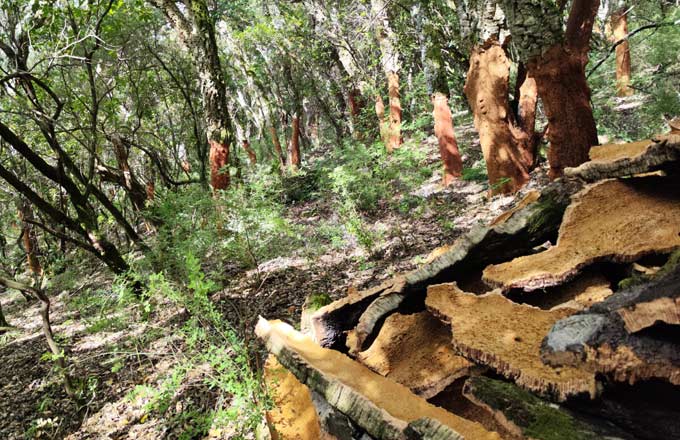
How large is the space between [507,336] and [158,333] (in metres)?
3.80

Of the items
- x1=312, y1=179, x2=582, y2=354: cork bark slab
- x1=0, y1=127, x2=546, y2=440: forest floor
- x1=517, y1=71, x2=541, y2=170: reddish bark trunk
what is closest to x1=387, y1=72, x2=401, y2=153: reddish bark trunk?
x1=0, y1=127, x2=546, y2=440: forest floor

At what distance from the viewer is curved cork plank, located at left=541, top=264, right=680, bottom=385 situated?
1228 millimetres

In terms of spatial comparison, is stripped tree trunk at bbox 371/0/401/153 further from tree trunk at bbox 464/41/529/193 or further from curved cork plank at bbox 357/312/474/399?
curved cork plank at bbox 357/312/474/399

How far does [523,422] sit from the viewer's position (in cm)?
137

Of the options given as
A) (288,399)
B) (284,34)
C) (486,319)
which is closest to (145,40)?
(284,34)

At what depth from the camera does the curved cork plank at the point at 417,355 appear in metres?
1.87

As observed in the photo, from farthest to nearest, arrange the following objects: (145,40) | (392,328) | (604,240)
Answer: (145,40)
(392,328)
(604,240)

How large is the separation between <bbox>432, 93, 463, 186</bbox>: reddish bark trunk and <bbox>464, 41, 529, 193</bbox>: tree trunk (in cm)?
186

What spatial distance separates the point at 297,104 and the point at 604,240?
1621cm

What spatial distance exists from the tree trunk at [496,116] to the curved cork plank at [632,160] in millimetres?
3457

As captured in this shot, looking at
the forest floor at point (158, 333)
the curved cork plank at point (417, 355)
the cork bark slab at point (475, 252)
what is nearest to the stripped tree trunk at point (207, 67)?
the forest floor at point (158, 333)

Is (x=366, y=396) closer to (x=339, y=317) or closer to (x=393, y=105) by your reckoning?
(x=339, y=317)

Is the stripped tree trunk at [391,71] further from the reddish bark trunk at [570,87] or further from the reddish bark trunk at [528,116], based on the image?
the reddish bark trunk at [570,87]

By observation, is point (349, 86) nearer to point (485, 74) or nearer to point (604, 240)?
point (485, 74)
